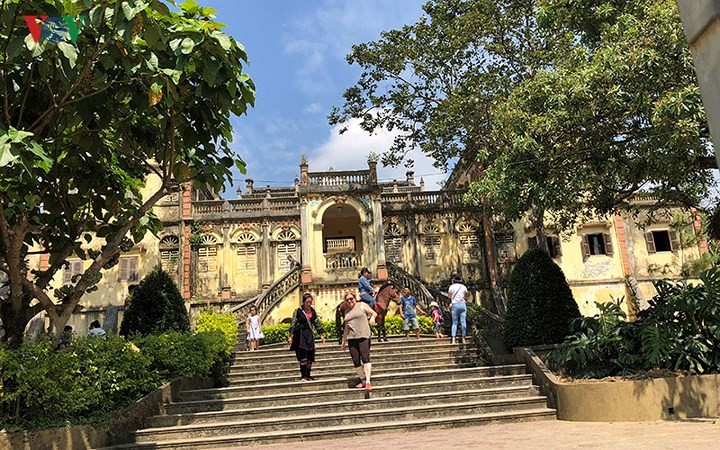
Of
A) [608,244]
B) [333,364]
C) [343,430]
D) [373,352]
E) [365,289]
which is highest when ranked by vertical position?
[608,244]

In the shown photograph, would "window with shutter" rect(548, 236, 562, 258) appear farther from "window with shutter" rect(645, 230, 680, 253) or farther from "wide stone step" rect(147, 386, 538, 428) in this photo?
"wide stone step" rect(147, 386, 538, 428)

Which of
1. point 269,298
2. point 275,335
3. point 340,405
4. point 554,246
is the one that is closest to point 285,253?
point 269,298

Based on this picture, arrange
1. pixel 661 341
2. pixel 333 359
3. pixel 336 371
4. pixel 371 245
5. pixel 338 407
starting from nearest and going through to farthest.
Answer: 1. pixel 661 341
2. pixel 338 407
3. pixel 336 371
4. pixel 333 359
5. pixel 371 245

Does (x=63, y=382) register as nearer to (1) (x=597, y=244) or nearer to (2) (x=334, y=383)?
(2) (x=334, y=383)

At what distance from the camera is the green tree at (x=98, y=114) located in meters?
5.34

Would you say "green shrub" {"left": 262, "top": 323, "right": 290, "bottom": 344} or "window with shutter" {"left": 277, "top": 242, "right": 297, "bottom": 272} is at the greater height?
"window with shutter" {"left": 277, "top": 242, "right": 297, "bottom": 272}

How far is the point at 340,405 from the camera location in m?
8.49

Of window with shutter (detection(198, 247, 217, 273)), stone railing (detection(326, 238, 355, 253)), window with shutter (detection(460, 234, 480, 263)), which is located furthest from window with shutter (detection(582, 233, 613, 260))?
window with shutter (detection(198, 247, 217, 273))

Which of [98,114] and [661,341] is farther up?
[98,114]

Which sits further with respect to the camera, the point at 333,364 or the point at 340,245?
the point at 340,245

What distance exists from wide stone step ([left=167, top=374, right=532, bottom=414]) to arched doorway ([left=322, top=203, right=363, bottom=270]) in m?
12.6

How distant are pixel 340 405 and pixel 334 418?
454 mm

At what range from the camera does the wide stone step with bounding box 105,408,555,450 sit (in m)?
7.43

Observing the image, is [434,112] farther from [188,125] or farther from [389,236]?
[188,125]
